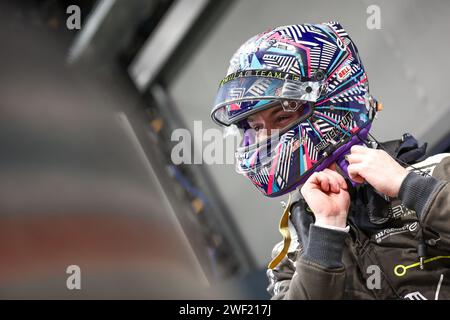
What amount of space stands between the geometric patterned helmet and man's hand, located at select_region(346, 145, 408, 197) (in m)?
0.16

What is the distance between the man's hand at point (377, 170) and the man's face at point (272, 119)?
218mm

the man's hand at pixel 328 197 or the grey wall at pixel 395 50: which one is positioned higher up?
the grey wall at pixel 395 50

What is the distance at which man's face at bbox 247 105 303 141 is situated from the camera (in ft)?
5.45

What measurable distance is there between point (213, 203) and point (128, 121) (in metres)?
0.56

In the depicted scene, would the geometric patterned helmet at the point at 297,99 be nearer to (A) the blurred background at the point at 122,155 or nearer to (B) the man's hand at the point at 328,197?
(B) the man's hand at the point at 328,197

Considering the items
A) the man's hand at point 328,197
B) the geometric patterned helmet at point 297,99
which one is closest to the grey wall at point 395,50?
the geometric patterned helmet at point 297,99

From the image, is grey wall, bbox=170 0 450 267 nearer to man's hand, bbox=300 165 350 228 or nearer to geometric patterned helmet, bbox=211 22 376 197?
geometric patterned helmet, bbox=211 22 376 197

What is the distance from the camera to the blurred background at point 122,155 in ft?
10.0

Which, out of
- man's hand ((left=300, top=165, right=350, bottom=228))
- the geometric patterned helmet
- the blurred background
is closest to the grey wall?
the blurred background

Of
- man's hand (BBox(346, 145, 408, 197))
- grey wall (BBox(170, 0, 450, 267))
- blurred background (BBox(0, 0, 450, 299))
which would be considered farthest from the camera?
blurred background (BBox(0, 0, 450, 299))
